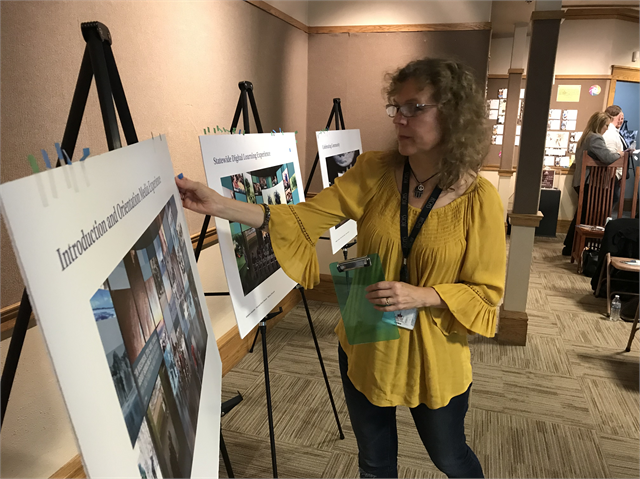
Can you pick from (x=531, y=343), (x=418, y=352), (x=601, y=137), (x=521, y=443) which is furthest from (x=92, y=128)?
(x=601, y=137)

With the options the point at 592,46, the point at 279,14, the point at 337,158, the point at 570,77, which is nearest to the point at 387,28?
the point at 279,14

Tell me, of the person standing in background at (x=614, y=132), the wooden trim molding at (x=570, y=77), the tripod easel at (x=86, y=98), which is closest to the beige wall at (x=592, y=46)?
the wooden trim molding at (x=570, y=77)

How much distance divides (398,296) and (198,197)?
60 cm

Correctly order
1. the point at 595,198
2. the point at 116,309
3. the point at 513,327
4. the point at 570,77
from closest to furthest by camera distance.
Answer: the point at 116,309 < the point at 513,327 < the point at 595,198 < the point at 570,77

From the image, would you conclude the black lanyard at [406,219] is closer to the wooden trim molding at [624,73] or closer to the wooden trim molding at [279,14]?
the wooden trim molding at [279,14]

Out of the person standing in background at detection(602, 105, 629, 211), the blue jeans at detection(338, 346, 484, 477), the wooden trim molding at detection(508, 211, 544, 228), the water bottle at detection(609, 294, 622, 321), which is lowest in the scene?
the water bottle at detection(609, 294, 622, 321)

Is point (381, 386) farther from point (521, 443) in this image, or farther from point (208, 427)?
point (521, 443)

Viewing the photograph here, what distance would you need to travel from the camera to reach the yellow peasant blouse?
125 centimetres

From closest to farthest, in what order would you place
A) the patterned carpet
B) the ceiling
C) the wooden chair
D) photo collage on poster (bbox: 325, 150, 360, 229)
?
the patterned carpet < photo collage on poster (bbox: 325, 150, 360, 229) < the wooden chair < the ceiling

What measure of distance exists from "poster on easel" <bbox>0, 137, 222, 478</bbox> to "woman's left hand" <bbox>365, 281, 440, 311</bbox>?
52 centimetres

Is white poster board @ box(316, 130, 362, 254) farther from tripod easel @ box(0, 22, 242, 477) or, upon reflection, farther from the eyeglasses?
tripod easel @ box(0, 22, 242, 477)

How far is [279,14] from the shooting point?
320cm

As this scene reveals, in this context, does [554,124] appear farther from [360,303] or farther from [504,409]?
[360,303]

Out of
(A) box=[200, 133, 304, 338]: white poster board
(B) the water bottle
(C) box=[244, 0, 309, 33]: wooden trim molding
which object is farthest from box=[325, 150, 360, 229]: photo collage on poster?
(B) the water bottle
